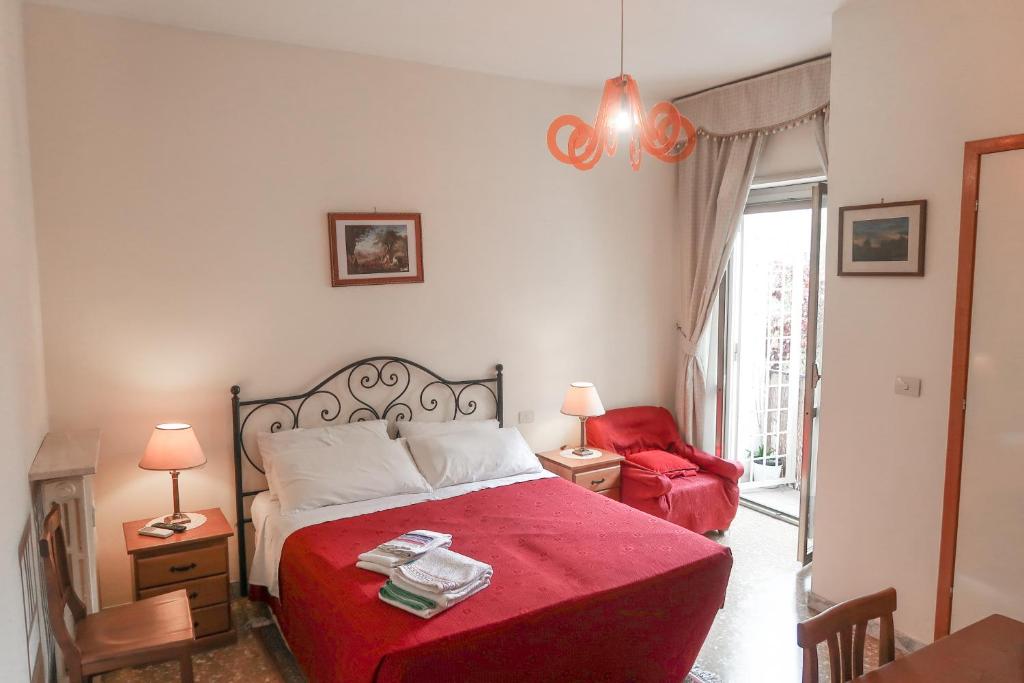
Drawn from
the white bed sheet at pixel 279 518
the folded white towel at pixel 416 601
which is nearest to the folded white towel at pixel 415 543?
the folded white towel at pixel 416 601

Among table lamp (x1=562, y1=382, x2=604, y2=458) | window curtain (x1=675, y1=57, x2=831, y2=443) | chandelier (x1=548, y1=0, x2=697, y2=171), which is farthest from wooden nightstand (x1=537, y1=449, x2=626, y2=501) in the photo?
chandelier (x1=548, y1=0, x2=697, y2=171)

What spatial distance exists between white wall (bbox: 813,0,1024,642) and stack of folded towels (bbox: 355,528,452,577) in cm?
198

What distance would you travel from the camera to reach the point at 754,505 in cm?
496

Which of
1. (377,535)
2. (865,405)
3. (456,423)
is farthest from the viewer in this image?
(456,423)

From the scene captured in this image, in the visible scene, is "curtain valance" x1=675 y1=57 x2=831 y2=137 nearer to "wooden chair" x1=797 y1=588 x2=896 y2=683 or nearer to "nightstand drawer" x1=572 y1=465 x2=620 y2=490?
"nightstand drawer" x1=572 y1=465 x2=620 y2=490

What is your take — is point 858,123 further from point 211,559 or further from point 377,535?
point 211,559

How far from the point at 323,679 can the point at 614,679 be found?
1076 millimetres

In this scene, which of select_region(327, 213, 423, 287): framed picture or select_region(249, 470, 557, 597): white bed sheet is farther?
select_region(327, 213, 423, 287): framed picture

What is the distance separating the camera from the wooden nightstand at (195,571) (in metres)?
3.10

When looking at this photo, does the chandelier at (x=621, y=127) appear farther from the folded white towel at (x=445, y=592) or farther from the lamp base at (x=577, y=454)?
the lamp base at (x=577, y=454)

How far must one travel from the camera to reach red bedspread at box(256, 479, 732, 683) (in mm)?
2312

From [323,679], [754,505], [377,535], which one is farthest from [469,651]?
[754,505]

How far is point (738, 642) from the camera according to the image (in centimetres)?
326

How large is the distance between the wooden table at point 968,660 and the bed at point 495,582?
1043 mm
